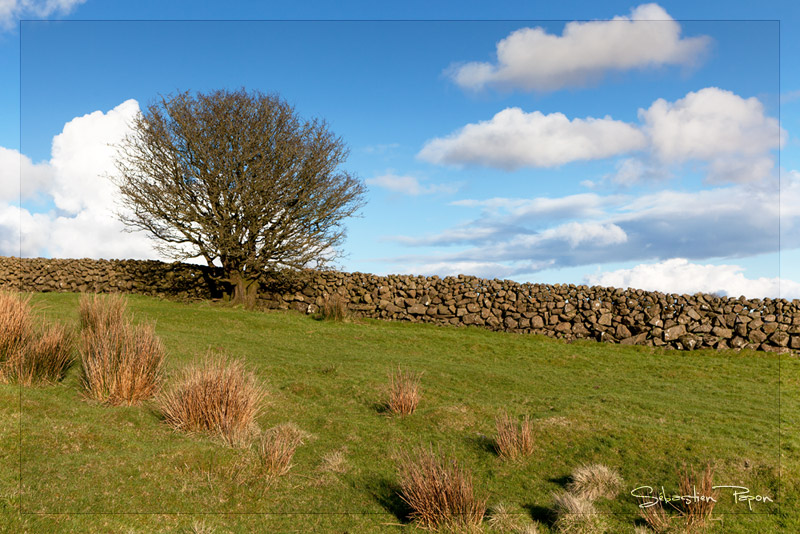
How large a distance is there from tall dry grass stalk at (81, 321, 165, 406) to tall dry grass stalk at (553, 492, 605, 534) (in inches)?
253

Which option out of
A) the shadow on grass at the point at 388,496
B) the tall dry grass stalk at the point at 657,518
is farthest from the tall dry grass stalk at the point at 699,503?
the shadow on grass at the point at 388,496

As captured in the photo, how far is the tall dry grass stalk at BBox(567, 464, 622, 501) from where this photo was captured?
6.58 metres

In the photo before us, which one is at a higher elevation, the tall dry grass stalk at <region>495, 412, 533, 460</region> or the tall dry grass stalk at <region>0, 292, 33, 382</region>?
the tall dry grass stalk at <region>0, 292, 33, 382</region>

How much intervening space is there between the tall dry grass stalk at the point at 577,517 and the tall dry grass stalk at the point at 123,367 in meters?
6.42

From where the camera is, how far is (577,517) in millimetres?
5930

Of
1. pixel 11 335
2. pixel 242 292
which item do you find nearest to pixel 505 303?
pixel 242 292

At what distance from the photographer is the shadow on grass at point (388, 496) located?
20.6 feet

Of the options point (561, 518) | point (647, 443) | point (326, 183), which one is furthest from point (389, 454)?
point (326, 183)

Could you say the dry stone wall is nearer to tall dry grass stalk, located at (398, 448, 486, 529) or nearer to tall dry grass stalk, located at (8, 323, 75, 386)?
tall dry grass stalk, located at (8, 323, 75, 386)

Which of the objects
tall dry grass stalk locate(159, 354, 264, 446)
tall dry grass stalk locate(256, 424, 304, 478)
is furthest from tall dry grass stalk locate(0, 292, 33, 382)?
tall dry grass stalk locate(256, 424, 304, 478)

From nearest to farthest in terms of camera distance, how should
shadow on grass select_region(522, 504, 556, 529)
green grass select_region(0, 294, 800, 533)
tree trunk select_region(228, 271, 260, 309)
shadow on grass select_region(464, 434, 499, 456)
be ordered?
green grass select_region(0, 294, 800, 533), shadow on grass select_region(522, 504, 556, 529), shadow on grass select_region(464, 434, 499, 456), tree trunk select_region(228, 271, 260, 309)

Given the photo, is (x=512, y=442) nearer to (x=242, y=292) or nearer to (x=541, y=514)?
(x=541, y=514)

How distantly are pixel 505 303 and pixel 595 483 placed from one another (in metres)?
15.7

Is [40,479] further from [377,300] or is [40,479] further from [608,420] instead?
[377,300]
